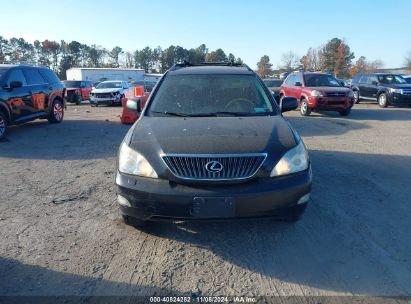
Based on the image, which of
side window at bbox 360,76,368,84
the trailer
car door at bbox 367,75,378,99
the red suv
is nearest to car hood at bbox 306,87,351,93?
the red suv

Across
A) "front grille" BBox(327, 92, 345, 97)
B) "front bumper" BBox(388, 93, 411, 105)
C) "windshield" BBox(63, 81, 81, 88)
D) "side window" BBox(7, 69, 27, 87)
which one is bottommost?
"front bumper" BBox(388, 93, 411, 105)

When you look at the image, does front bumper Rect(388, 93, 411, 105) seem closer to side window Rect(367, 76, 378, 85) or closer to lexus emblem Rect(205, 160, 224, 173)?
side window Rect(367, 76, 378, 85)

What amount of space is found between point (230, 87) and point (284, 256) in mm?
2327

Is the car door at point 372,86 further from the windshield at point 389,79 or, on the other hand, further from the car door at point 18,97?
the car door at point 18,97

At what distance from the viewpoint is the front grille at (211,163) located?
3.03 metres

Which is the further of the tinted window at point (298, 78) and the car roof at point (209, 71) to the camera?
the tinted window at point (298, 78)

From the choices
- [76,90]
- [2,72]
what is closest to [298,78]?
[2,72]

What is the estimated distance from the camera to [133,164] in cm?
326

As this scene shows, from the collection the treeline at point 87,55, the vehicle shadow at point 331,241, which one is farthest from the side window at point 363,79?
the treeline at point 87,55

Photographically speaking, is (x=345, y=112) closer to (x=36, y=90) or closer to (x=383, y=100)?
(x=383, y=100)

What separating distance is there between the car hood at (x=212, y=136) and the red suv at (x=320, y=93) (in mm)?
10111

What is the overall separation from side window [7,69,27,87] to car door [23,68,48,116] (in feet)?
0.64

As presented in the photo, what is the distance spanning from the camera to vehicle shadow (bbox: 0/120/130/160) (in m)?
7.32

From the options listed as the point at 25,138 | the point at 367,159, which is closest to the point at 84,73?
the point at 25,138
